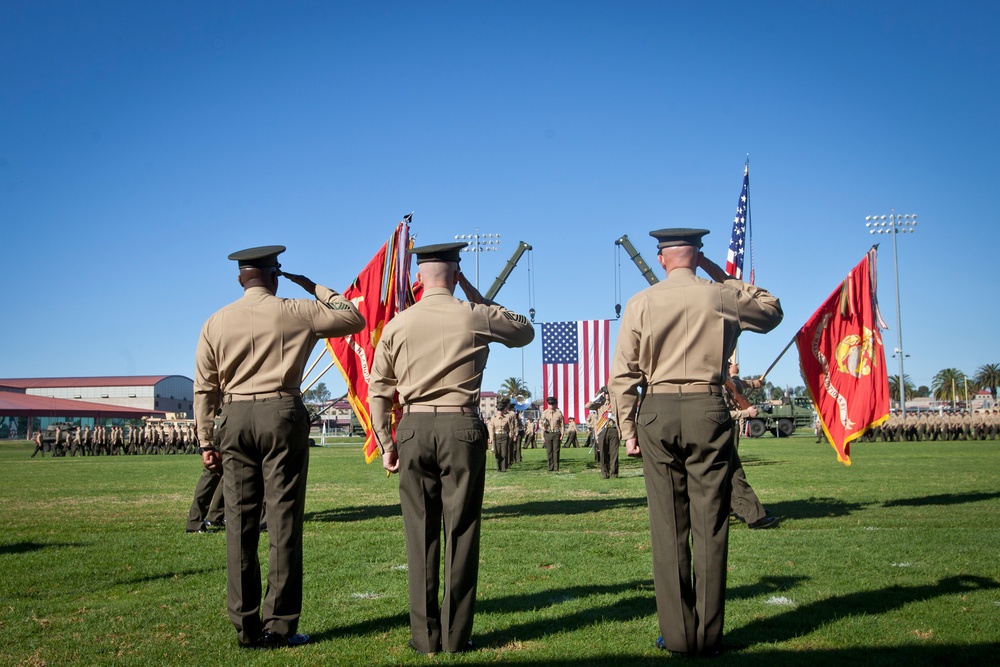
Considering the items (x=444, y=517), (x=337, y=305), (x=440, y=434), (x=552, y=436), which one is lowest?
(x=552, y=436)

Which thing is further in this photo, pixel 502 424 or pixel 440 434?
pixel 502 424

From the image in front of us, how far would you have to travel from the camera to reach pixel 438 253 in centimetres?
518

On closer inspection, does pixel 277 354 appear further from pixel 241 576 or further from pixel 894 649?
pixel 894 649

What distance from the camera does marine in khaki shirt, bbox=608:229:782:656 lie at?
15.3 ft

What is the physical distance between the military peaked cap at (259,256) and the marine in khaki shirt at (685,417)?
87.3 inches

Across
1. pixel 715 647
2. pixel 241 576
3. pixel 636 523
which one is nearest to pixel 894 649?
pixel 715 647

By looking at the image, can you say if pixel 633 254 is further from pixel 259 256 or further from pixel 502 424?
pixel 502 424

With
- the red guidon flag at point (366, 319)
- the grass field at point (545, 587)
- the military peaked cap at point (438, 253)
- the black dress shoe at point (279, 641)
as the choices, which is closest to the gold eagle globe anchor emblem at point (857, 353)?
the grass field at point (545, 587)

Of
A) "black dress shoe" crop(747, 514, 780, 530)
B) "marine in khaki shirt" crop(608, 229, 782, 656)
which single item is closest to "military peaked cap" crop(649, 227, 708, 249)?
"marine in khaki shirt" crop(608, 229, 782, 656)

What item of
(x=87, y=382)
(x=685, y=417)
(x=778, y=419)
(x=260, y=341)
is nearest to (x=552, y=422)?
(x=260, y=341)

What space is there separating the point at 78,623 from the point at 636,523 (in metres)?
6.47

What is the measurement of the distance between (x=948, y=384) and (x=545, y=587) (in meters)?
130

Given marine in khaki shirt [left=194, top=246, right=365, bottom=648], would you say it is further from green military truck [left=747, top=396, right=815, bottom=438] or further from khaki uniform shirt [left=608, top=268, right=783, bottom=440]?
green military truck [left=747, top=396, right=815, bottom=438]

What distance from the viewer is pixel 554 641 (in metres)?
5.00
